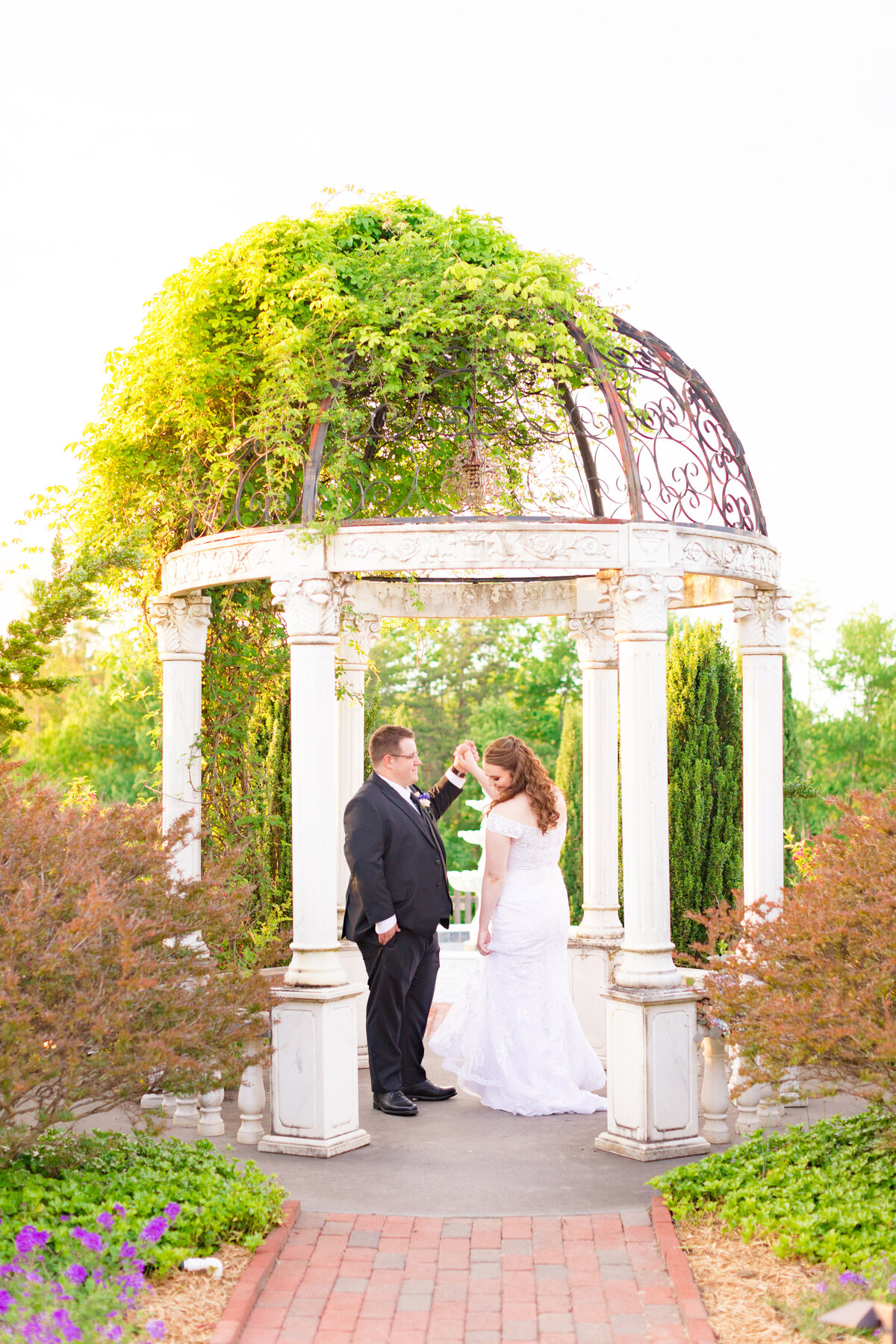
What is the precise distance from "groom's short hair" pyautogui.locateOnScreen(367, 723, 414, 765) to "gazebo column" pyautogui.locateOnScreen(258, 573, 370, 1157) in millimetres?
709

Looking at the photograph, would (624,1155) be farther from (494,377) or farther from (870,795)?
(494,377)

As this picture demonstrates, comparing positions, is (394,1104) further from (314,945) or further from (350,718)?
(350,718)

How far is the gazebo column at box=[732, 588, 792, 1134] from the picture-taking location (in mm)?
6719

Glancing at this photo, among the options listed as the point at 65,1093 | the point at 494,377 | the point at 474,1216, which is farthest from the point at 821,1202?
the point at 494,377

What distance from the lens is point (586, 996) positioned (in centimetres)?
792

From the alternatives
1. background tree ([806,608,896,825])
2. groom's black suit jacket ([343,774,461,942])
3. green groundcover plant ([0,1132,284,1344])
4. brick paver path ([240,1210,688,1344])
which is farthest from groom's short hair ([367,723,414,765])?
background tree ([806,608,896,825])

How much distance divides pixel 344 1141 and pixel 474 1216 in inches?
41.3

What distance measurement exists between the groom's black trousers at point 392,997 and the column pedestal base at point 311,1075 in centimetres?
74

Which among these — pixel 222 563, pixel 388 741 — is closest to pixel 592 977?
pixel 388 741

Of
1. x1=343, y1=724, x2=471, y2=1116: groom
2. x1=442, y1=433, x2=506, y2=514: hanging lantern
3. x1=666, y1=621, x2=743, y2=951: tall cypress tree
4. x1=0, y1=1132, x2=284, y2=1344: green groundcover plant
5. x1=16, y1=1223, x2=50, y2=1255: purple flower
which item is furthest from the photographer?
x1=666, y1=621, x2=743, y2=951: tall cypress tree

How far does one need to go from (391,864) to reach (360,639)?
1873 millimetres

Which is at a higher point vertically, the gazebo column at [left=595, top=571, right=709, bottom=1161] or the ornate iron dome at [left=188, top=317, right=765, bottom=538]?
the ornate iron dome at [left=188, top=317, right=765, bottom=538]

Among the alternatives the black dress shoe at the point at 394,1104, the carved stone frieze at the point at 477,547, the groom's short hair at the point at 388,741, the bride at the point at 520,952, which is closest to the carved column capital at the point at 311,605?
the carved stone frieze at the point at 477,547

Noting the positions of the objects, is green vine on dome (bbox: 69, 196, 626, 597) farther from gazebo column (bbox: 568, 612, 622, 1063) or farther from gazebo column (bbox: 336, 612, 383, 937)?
gazebo column (bbox: 568, 612, 622, 1063)
